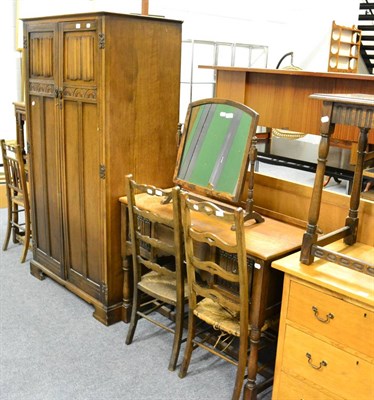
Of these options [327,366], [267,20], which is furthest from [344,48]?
[327,366]

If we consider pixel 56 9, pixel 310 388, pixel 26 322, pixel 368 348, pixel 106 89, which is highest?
pixel 56 9

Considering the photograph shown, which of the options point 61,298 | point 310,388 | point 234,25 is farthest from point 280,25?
point 310,388

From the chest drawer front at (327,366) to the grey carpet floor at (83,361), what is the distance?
47 centimetres

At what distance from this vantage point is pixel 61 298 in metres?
3.29

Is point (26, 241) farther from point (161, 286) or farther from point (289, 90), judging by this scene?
point (289, 90)

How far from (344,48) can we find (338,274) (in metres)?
5.98

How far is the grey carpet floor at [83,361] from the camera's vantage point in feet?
7.84

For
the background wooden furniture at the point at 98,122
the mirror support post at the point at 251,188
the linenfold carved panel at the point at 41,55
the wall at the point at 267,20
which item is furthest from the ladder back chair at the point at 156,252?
the wall at the point at 267,20

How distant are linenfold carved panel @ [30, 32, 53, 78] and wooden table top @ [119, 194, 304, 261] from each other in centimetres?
113

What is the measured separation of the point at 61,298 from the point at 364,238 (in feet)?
6.57

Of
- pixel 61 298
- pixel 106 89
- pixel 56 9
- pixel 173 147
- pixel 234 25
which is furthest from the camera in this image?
pixel 234 25

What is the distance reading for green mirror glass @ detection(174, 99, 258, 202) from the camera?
7.82 feet

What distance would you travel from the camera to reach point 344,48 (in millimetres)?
7105

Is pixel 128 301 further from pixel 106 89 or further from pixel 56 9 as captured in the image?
pixel 56 9
